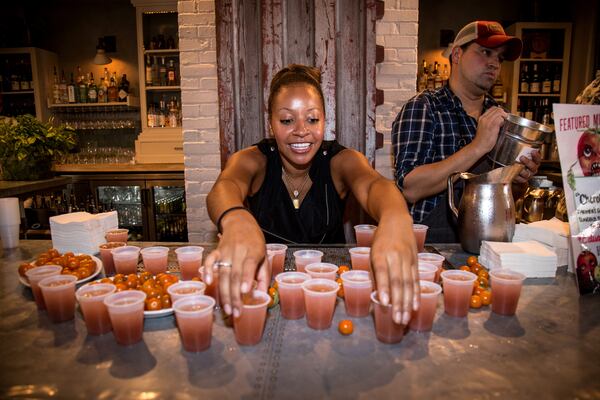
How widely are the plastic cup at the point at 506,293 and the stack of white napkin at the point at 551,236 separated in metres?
0.46

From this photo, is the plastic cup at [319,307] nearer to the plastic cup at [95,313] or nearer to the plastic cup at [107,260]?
the plastic cup at [95,313]

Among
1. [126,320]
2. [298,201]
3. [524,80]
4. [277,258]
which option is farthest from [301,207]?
[524,80]

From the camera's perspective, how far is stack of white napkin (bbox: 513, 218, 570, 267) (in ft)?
5.38

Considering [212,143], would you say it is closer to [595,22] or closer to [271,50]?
[271,50]

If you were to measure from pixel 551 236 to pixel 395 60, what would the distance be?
2.02 metres

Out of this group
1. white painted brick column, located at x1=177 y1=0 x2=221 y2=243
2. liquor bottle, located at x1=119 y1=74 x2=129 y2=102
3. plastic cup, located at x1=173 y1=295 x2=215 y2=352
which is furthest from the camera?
liquor bottle, located at x1=119 y1=74 x2=129 y2=102

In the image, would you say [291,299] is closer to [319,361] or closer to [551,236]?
[319,361]

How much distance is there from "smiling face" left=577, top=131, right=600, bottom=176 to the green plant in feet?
14.7

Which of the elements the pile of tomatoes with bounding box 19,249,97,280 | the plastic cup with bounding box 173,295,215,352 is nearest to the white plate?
the pile of tomatoes with bounding box 19,249,97,280

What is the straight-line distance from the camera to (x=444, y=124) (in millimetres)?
2523

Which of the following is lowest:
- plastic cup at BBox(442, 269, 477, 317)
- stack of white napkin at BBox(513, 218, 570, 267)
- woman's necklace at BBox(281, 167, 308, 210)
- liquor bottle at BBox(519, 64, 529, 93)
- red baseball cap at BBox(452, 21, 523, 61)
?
plastic cup at BBox(442, 269, 477, 317)

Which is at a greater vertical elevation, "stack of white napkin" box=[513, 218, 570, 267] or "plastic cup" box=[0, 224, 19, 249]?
"stack of white napkin" box=[513, 218, 570, 267]

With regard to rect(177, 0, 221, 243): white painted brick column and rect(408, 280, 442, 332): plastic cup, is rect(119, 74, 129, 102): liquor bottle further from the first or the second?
rect(408, 280, 442, 332): plastic cup

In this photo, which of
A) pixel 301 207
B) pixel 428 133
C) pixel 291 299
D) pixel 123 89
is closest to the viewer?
pixel 291 299
